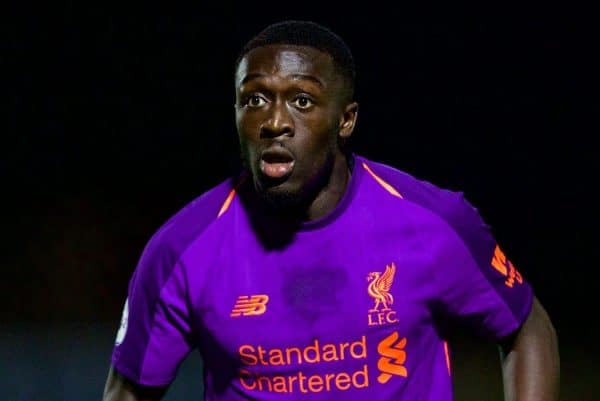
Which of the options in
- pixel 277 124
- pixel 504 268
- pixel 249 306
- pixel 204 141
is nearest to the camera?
pixel 277 124

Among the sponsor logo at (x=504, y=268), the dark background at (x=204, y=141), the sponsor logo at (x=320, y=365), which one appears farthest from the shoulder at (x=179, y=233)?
the dark background at (x=204, y=141)

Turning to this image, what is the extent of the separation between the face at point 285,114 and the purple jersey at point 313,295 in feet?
0.47

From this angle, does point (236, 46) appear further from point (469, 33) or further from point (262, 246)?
point (262, 246)

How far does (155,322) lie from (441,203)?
65cm

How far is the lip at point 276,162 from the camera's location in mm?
2299

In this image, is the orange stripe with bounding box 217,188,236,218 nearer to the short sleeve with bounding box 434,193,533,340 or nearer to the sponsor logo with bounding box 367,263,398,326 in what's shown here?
the sponsor logo with bounding box 367,263,398,326

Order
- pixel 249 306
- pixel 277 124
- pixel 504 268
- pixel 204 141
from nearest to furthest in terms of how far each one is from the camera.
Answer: pixel 277 124 < pixel 249 306 < pixel 504 268 < pixel 204 141

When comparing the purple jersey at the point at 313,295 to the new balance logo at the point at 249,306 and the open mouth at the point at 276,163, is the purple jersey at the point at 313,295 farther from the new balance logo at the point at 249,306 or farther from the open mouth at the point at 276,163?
the open mouth at the point at 276,163

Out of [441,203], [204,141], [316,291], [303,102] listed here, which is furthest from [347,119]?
[204,141]

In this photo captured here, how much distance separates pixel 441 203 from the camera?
2.47 meters

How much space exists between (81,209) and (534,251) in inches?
121

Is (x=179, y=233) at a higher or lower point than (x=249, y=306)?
higher

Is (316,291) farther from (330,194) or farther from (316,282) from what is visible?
(330,194)

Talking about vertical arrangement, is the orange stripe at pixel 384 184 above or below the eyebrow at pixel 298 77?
below
